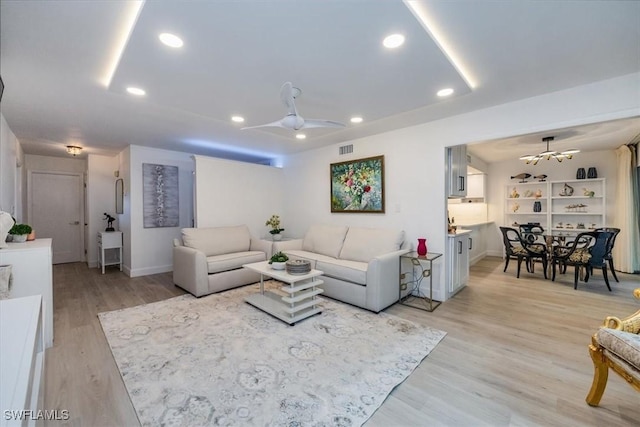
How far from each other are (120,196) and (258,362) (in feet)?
17.0

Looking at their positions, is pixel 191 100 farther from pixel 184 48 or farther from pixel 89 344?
pixel 89 344

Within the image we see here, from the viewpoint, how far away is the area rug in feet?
5.55

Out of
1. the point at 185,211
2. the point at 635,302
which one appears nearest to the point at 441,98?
the point at 635,302

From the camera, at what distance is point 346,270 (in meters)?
3.50

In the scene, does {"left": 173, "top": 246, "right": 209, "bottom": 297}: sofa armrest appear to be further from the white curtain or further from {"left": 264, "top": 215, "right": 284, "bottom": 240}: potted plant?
the white curtain

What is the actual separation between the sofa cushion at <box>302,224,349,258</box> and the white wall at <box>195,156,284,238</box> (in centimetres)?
124

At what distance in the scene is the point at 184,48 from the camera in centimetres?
197

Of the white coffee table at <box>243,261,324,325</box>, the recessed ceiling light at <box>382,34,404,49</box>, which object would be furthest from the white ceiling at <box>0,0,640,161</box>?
the white coffee table at <box>243,261,324,325</box>

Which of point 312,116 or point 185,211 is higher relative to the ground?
point 312,116

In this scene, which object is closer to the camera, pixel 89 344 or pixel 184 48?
pixel 184 48

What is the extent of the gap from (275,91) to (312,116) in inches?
31.4

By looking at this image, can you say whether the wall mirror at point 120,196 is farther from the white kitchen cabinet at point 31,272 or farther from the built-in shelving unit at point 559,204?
the built-in shelving unit at point 559,204

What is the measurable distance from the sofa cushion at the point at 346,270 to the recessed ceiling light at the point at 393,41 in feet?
7.87

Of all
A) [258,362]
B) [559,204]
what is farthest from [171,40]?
[559,204]
